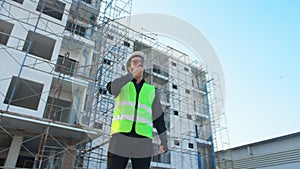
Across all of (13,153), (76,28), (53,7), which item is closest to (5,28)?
(53,7)

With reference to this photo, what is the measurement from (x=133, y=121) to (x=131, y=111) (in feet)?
0.20

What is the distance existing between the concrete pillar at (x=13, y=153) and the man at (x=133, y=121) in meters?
5.27

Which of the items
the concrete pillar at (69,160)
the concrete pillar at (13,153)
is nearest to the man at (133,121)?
the concrete pillar at (69,160)

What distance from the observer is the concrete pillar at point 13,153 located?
521 centimetres

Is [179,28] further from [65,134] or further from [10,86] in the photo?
[10,86]

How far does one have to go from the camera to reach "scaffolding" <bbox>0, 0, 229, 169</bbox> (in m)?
5.42

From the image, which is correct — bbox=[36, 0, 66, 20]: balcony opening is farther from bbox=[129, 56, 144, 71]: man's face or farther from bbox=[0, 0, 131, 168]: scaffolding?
bbox=[129, 56, 144, 71]: man's face

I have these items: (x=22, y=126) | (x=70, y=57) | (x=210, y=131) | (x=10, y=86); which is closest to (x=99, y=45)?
(x=70, y=57)

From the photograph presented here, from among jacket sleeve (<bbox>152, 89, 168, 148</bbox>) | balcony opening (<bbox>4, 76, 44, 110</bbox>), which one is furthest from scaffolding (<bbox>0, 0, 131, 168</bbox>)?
jacket sleeve (<bbox>152, 89, 168, 148</bbox>)

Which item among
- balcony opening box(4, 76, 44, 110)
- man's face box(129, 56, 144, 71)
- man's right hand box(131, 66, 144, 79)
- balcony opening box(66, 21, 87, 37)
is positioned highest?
balcony opening box(66, 21, 87, 37)

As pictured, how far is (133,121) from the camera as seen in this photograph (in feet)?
3.79

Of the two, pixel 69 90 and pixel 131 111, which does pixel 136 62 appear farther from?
pixel 69 90

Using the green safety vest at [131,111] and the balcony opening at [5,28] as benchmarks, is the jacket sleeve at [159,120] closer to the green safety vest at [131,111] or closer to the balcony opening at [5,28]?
the green safety vest at [131,111]

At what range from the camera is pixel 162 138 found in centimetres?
128
